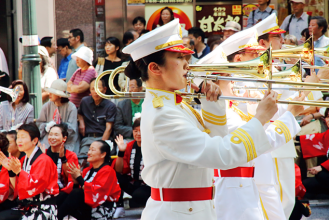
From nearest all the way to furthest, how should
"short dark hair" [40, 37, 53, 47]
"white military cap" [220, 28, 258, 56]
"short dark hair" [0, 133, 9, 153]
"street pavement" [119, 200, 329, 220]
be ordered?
"white military cap" [220, 28, 258, 56] < "street pavement" [119, 200, 329, 220] < "short dark hair" [0, 133, 9, 153] < "short dark hair" [40, 37, 53, 47]

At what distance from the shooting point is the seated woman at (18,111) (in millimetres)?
7094

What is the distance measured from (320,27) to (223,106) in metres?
5.68

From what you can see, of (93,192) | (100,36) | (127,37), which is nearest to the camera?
(93,192)

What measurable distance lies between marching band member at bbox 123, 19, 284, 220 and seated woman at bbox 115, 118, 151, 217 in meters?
3.65

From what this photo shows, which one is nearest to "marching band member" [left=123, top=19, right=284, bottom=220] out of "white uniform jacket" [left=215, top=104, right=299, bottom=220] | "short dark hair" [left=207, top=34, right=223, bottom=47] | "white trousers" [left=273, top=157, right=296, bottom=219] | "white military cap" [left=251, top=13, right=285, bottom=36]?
"white uniform jacket" [left=215, top=104, right=299, bottom=220]

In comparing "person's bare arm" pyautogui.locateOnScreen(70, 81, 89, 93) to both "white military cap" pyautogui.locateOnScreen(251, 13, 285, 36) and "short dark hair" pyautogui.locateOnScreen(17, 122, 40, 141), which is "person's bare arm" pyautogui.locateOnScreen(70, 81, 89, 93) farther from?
"white military cap" pyautogui.locateOnScreen(251, 13, 285, 36)

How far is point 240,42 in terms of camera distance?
4.44 m

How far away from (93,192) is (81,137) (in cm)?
138

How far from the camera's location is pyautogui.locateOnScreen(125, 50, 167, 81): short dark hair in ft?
9.50

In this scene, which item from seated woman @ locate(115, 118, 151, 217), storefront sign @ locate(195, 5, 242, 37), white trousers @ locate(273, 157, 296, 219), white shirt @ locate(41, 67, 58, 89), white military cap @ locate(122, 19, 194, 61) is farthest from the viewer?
storefront sign @ locate(195, 5, 242, 37)

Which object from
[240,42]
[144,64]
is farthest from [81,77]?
[144,64]

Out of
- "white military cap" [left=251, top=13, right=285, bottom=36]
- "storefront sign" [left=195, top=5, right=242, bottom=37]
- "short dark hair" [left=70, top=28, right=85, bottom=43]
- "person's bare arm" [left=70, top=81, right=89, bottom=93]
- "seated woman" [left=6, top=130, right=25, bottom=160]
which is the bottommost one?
"seated woman" [left=6, top=130, right=25, bottom=160]

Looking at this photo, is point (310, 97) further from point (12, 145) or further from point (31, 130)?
point (12, 145)

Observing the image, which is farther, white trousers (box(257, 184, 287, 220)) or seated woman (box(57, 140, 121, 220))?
seated woman (box(57, 140, 121, 220))
